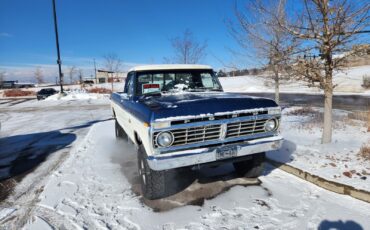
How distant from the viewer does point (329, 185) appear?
4004 mm

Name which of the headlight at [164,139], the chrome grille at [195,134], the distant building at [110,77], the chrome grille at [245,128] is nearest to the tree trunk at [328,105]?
the chrome grille at [245,128]

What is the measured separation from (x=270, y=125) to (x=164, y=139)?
1683 mm

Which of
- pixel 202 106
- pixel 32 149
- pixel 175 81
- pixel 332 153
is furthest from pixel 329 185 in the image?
pixel 32 149

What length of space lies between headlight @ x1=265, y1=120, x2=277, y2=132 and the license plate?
0.69m

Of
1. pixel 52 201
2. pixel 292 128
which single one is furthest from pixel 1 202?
pixel 292 128

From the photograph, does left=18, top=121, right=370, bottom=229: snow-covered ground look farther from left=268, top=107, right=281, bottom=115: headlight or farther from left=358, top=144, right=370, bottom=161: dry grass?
left=358, top=144, right=370, bottom=161: dry grass

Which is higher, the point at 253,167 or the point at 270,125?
the point at 270,125

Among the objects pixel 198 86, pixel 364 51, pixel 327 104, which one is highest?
pixel 364 51

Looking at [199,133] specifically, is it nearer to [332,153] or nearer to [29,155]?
[332,153]

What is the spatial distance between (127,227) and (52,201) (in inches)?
57.2

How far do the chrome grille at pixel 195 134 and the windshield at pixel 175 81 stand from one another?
168 centimetres

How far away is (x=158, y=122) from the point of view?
10.5 ft

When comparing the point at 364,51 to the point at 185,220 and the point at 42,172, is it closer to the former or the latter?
the point at 185,220

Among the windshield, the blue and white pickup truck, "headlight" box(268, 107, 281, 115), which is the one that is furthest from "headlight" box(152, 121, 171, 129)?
the windshield
